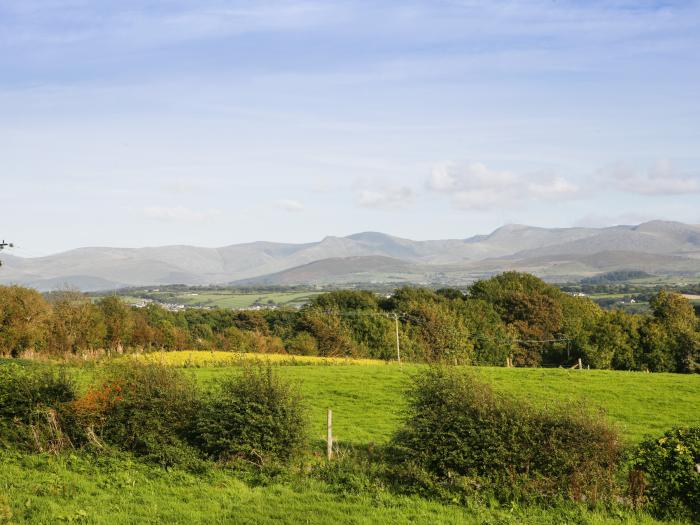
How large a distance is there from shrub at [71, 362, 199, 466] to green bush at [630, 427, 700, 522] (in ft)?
39.2

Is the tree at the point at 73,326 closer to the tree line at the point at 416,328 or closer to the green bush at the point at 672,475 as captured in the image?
the tree line at the point at 416,328

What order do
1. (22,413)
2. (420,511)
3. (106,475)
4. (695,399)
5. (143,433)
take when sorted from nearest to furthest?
(420,511) < (106,475) < (143,433) < (22,413) < (695,399)

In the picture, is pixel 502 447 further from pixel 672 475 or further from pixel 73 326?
pixel 73 326

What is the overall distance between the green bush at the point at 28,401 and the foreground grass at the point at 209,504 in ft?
7.48

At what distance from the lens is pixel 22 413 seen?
21.2 metres

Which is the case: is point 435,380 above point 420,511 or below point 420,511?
above

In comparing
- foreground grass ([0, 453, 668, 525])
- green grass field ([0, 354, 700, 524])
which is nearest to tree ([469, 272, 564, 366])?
green grass field ([0, 354, 700, 524])

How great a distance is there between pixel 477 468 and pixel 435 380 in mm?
2564

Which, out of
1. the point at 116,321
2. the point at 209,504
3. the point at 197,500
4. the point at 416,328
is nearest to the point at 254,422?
the point at 197,500

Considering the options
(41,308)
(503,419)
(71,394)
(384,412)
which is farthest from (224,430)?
(41,308)

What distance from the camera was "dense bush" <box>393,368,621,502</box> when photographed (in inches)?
627

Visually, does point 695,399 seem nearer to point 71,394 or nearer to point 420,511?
point 420,511

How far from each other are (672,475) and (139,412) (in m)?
14.1

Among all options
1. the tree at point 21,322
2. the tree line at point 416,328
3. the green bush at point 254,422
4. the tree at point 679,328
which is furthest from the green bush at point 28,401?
the tree at point 679,328
